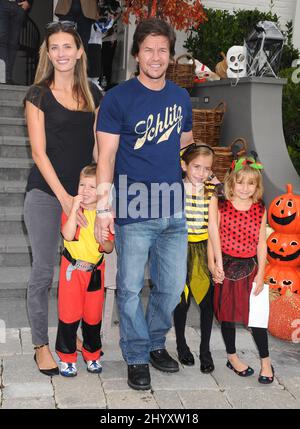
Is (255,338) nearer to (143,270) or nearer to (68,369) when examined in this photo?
(143,270)

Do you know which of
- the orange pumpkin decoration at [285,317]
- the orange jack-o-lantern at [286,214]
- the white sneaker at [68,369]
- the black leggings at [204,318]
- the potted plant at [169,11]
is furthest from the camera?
the potted plant at [169,11]

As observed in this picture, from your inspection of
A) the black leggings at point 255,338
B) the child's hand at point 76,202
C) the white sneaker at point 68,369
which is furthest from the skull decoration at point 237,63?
the white sneaker at point 68,369

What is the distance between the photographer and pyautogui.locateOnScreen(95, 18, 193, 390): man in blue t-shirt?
11.0ft

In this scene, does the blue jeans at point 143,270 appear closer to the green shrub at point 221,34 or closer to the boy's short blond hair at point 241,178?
the boy's short blond hair at point 241,178

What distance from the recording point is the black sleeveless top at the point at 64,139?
341cm

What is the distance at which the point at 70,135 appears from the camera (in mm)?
3471

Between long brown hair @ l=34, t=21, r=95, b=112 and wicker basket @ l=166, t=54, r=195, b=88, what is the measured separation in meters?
4.14

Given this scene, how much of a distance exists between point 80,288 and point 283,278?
1.97m

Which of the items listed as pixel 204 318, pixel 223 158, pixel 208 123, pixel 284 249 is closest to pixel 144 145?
pixel 204 318

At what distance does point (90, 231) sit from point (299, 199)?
2.04 metres

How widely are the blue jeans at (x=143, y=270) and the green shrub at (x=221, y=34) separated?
5.38m

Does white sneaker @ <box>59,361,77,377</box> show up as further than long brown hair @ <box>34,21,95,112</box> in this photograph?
Yes

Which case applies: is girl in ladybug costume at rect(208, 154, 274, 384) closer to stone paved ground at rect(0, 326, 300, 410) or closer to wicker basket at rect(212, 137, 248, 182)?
stone paved ground at rect(0, 326, 300, 410)

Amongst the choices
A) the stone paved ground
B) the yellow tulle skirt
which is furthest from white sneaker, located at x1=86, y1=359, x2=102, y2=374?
the yellow tulle skirt
